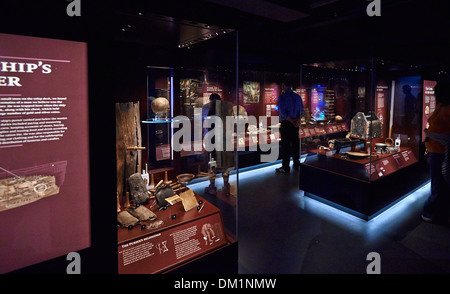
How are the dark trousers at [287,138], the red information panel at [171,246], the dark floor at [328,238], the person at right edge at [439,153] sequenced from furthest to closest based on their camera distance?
the dark trousers at [287,138]
the person at right edge at [439,153]
the dark floor at [328,238]
the red information panel at [171,246]

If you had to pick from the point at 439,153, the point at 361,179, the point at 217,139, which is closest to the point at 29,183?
the point at 217,139

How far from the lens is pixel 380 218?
3.71m

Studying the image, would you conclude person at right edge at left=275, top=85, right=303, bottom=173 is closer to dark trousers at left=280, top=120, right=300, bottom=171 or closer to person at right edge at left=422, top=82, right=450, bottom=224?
dark trousers at left=280, top=120, right=300, bottom=171

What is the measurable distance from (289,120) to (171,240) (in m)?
4.66

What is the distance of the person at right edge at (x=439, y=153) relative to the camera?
3365 mm

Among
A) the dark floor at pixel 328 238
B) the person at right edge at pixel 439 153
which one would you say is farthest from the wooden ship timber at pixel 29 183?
the person at right edge at pixel 439 153

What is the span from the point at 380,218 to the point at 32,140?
4055 millimetres

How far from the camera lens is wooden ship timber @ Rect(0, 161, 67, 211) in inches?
43.6

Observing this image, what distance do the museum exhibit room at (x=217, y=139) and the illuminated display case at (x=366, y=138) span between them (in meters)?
0.03

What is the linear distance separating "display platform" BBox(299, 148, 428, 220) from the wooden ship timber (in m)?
3.54

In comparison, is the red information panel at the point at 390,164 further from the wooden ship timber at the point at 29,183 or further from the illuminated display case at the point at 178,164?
the wooden ship timber at the point at 29,183

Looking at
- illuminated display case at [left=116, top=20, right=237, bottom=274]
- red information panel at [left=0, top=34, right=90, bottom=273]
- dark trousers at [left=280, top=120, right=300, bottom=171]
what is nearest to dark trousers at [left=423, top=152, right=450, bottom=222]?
illuminated display case at [left=116, top=20, right=237, bottom=274]
